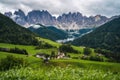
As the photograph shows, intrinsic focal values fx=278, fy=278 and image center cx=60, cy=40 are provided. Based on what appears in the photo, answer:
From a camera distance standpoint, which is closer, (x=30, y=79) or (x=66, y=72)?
(x=30, y=79)

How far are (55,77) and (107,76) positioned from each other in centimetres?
349

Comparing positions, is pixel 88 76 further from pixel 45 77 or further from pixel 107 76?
pixel 45 77

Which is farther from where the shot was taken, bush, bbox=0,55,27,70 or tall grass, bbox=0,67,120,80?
bush, bbox=0,55,27,70

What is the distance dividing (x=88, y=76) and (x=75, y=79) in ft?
3.82

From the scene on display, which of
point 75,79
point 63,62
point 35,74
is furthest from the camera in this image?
point 63,62

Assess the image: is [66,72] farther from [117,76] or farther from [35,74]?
[117,76]

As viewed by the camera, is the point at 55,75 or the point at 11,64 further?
the point at 11,64

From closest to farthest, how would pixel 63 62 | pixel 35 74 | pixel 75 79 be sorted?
pixel 75 79 → pixel 35 74 → pixel 63 62

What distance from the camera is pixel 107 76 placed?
17484 mm

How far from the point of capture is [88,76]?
16.6m

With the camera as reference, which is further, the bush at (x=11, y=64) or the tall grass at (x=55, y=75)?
the bush at (x=11, y=64)

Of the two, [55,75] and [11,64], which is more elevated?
[11,64]

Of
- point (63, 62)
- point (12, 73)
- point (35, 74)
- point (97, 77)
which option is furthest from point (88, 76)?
point (63, 62)

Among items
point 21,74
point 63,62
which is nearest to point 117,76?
point 21,74
